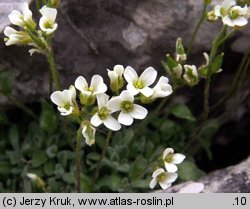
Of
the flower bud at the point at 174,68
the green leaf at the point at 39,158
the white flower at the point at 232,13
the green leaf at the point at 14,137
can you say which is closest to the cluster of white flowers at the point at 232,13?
the white flower at the point at 232,13

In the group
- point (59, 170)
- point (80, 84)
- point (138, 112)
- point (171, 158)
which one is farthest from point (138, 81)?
point (59, 170)

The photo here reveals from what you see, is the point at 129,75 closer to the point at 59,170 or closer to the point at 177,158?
the point at 177,158

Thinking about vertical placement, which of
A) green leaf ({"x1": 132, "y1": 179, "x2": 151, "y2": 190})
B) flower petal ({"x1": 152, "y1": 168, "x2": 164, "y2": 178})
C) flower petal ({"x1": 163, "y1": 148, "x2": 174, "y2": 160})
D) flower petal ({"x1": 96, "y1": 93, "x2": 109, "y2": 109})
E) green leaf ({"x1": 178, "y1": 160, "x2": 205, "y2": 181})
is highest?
flower petal ({"x1": 96, "y1": 93, "x2": 109, "y2": 109})

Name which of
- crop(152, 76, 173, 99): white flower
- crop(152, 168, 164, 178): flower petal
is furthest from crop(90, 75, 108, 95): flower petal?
crop(152, 168, 164, 178): flower petal

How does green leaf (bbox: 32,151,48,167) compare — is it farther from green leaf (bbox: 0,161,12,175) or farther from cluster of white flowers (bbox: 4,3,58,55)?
cluster of white flowers (bbox: 4,3,58,55)

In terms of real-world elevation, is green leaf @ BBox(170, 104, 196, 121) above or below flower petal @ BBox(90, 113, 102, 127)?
below
